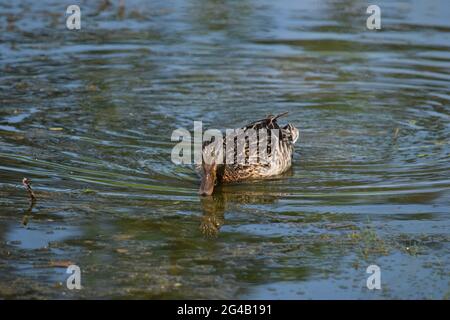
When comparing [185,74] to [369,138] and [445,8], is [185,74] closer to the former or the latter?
[369,138]

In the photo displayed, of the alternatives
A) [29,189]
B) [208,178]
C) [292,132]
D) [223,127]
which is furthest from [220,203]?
[223,127]

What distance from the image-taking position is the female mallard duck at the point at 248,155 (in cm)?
1000

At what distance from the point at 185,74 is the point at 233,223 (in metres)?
6.09

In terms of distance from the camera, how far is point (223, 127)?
12023 mm

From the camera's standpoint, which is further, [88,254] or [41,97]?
[41,97]

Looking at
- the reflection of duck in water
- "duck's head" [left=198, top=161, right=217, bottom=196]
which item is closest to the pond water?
the reflection of duck in water

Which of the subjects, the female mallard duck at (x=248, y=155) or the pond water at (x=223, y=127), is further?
the female mallard duck at (x=248, y=155)

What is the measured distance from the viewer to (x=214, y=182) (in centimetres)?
970

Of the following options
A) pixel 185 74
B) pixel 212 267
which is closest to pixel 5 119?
pixel 185 74

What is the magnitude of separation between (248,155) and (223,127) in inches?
69.6

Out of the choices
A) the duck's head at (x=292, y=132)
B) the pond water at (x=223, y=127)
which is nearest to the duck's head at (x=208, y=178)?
the pond water at (x=223, y=127)

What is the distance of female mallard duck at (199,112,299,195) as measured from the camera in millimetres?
10000

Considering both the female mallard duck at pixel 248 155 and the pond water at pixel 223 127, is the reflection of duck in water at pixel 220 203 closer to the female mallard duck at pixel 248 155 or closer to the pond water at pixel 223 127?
the pond water at pixel 223 127

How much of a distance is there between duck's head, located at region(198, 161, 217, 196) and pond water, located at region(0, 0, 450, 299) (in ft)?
0.54
